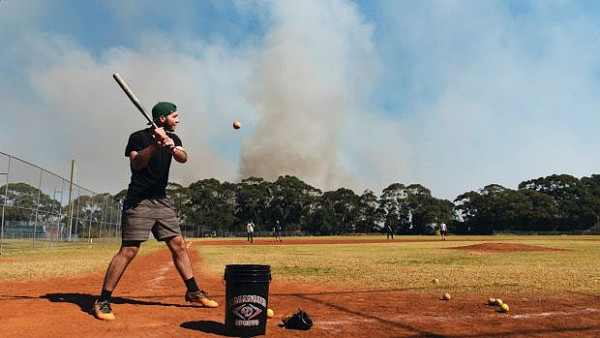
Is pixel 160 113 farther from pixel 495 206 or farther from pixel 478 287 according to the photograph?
pixel 495 206

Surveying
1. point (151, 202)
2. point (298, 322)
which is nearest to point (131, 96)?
point (151, 202)

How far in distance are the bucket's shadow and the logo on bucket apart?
0.23 meters

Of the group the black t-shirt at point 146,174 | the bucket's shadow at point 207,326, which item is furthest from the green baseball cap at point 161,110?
the bucket's shadow at point 207,326

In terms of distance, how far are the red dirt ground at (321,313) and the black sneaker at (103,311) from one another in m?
0.07

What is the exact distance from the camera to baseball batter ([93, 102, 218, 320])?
4746 millimetres

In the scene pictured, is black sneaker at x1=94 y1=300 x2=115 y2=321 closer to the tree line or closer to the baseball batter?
the baseball batter

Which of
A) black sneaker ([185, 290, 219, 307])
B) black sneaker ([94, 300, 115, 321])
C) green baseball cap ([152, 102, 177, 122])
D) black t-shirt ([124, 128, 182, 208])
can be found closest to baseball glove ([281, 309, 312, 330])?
black sneaker ([185, 290, 219, 307])

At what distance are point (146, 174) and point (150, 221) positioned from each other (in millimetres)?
507

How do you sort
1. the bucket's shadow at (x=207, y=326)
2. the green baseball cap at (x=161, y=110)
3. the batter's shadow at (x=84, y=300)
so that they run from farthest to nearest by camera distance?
1. the batter's shadow at (x=84, y=300)
2. the green baseball cap at (x=161, y=110)
3. the bucket's shadow at (x=207, y=326)

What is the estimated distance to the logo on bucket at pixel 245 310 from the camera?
3.93 meters

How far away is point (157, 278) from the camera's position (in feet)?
28.1

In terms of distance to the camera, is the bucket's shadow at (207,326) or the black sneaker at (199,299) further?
the black sneaker at (199,299)

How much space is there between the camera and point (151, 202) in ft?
16.6

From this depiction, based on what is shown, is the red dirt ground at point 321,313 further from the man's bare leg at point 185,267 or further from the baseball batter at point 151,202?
the baseball batter at point 151,202
